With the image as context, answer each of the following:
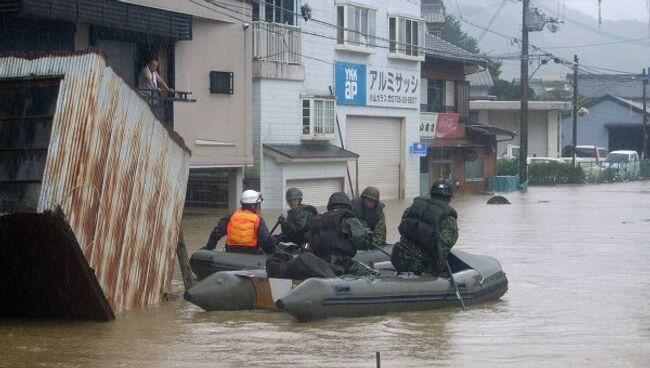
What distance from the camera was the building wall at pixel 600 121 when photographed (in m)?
74.4

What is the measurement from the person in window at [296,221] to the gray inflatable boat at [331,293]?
1885 mm

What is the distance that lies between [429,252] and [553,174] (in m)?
45.0

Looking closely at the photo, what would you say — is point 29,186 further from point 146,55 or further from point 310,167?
point 310,167

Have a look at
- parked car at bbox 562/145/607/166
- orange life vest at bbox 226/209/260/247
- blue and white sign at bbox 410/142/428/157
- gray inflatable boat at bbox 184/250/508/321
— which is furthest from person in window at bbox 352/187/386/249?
parked car at bbox 562/145/607/166

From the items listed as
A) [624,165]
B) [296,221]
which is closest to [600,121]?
[624,165]

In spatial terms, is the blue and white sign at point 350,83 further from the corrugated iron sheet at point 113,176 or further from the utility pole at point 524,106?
the corrugated iron sheet at point 113,176

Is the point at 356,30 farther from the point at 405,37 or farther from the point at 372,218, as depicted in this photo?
the point at 372,218

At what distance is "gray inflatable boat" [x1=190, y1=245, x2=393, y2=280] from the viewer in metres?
16.1

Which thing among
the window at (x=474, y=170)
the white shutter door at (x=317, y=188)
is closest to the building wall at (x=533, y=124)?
the window at (x=474, y=170)

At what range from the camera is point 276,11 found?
115 ft

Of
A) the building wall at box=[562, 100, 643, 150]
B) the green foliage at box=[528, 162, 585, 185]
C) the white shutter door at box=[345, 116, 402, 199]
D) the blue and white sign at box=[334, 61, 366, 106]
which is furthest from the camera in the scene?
the building wall at box=[562, 100, 643, 150]

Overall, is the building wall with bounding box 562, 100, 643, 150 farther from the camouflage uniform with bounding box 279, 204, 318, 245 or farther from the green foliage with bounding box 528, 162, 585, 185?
the camouflage uniform with bounding box 279, 204, 318, 245

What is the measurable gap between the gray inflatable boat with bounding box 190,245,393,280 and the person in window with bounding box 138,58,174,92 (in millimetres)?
9792

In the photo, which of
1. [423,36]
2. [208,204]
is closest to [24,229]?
[208,204]
